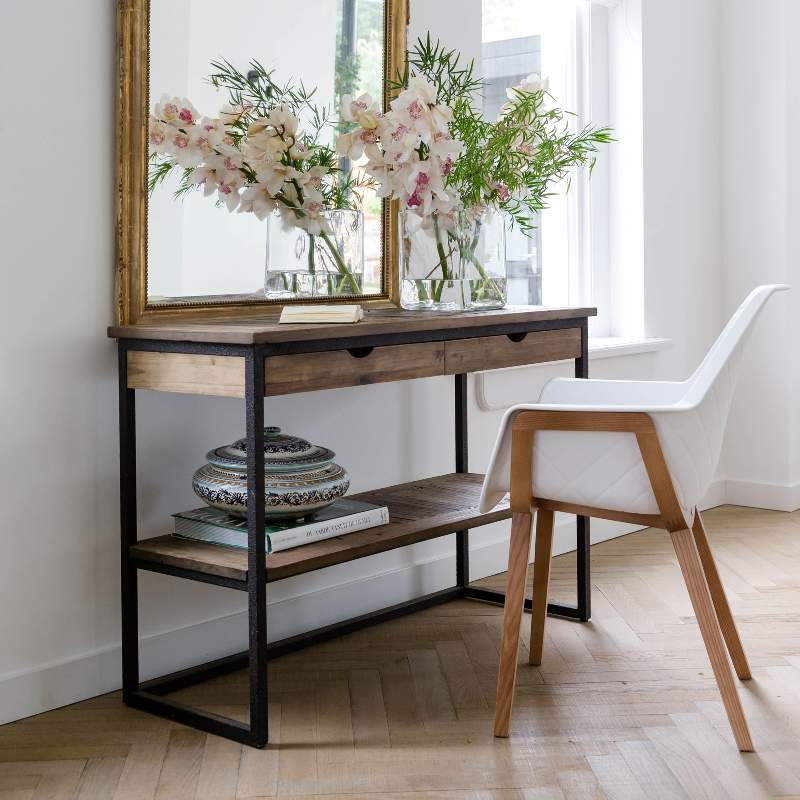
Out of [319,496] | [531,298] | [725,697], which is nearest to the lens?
[725,697]

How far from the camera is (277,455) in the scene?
2320 mm

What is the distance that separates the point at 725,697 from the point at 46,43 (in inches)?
70.6

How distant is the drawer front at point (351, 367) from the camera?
6.85 ft

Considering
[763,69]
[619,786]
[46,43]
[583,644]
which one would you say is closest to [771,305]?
[763,69]

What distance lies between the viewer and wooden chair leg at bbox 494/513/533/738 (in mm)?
2176

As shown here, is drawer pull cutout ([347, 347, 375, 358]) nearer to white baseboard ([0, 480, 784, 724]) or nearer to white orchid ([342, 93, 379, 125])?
white orchid ([342, 93, 379, 125])

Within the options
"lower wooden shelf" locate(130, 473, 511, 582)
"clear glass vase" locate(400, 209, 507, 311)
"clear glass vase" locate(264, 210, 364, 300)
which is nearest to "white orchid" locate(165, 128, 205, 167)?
"clear glass vase" locate(264, 210, 364, 300)

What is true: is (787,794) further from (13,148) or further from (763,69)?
(763,69)

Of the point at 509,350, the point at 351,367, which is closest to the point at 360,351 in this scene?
the point at 351,367

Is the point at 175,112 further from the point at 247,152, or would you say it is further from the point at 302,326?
the point at 302,326

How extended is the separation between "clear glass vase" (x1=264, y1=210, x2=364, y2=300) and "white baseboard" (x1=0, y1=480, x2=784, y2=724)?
2.40 ft

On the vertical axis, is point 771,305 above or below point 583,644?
above

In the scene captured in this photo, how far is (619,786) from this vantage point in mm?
1968

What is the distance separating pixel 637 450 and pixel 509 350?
25.7 inches
